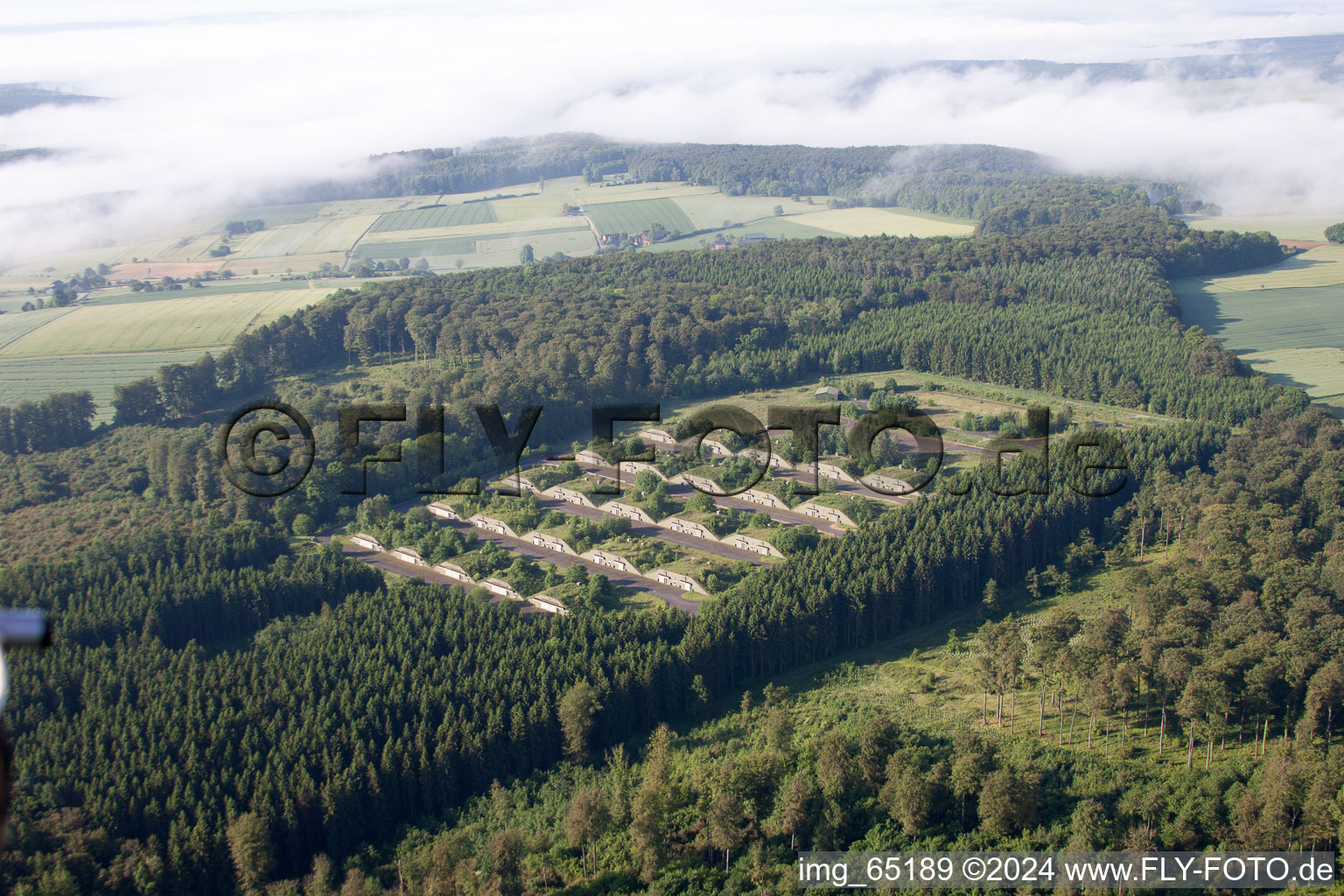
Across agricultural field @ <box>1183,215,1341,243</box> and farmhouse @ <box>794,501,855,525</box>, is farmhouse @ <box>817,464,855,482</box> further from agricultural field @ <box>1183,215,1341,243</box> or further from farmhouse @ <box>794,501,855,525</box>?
agricultural field @ <box>1183,215,1341,243</box>

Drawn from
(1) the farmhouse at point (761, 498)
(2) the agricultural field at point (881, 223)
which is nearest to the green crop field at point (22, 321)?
(1) the farmhouse at point (761, 498)

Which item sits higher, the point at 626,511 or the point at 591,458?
the point at 591,458

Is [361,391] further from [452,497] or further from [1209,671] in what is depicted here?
[1209,671]

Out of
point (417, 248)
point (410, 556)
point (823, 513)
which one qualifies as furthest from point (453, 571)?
point (417, 248)

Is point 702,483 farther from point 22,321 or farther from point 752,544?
point 22,321

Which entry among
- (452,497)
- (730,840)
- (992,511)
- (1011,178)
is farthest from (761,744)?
(1011,178)

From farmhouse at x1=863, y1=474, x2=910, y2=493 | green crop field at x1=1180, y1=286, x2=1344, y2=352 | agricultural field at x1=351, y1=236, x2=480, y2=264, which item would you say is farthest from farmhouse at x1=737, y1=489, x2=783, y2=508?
agricultural field at x1=351, y1=236, x2=480, y2=264
